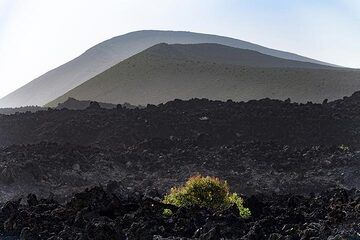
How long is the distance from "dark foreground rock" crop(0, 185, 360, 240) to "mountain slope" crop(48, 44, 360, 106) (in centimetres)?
6483

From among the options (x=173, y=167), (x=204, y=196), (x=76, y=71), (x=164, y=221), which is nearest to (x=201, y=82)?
(x=173, y=167)

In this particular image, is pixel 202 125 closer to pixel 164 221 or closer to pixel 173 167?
pixel 173 167

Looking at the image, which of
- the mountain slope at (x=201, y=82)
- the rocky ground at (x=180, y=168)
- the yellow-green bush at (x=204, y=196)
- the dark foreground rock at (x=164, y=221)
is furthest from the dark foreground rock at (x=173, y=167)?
the mountain slope at (x=201, y=82)

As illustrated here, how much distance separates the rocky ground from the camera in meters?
11.7

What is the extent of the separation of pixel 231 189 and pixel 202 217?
36.8 feet

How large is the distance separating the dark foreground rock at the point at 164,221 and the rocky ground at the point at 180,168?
26 millimetres

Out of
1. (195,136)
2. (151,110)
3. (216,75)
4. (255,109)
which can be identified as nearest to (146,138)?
(195,136)

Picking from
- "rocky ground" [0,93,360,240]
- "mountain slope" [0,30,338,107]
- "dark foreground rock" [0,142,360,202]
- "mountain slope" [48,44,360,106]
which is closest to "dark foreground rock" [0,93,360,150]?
"rocky ground" [0,93,360,240]

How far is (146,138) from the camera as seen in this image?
1276 inches

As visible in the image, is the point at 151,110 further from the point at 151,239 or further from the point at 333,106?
the point at 151,239

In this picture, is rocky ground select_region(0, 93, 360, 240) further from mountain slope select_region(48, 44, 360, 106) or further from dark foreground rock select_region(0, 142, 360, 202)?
mountain slope select_region(48, 44, 360, 106)

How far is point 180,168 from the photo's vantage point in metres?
26.0

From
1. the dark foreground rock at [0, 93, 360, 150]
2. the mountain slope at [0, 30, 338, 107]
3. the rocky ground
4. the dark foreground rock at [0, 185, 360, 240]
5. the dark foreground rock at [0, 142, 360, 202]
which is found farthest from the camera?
the mountain slope at [0, 30, 338, 107]

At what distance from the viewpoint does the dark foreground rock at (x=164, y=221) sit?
1065 cm
